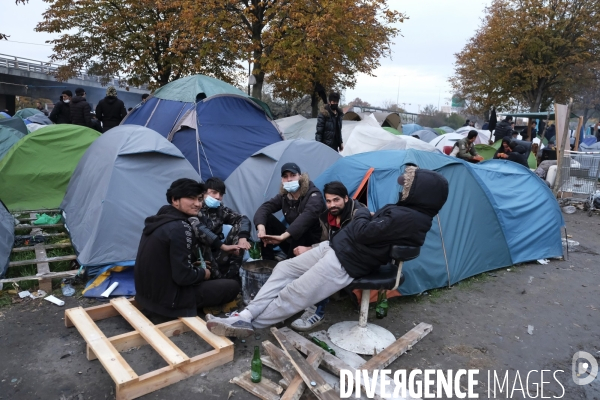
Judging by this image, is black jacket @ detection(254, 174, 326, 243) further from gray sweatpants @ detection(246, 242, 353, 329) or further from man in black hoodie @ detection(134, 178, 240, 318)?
man in black hoodie @ detection(134, 178, 240, 318)

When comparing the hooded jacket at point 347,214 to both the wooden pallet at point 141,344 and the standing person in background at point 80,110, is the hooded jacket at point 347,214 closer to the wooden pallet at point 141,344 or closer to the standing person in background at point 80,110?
the wooden pallet at point 141,344

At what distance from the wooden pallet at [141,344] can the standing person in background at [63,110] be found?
304 inches

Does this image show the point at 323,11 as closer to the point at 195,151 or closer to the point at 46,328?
the point at 195,151

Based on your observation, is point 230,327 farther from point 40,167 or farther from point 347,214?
point 40,167

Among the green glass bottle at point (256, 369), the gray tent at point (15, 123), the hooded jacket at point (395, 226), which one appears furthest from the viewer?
the gray tent at point (15, 123)

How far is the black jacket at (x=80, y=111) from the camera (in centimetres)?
954

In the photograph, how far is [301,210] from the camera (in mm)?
4637

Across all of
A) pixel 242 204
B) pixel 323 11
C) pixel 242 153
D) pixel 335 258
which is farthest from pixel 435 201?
pixel 323 11

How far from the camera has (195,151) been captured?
779cm

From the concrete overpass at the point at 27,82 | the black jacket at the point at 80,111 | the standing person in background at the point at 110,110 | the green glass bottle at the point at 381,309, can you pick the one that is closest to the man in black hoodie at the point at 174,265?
the green glass bottle at the point at 381,309

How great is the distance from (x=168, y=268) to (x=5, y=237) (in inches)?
108

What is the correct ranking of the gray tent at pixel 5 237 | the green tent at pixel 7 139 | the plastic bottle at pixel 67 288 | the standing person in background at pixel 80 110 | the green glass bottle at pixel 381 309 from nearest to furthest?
the green glass bottle at pixel 381 309
the plastic bottle at pixel 67 288
the gray tent at pixel 5 237
the green tent at pixel 7 139
the standing person in background at pixel 80 110

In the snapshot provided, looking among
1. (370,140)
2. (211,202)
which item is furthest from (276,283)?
(370,140)

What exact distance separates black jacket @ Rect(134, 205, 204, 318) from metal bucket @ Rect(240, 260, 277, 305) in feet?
1.73
